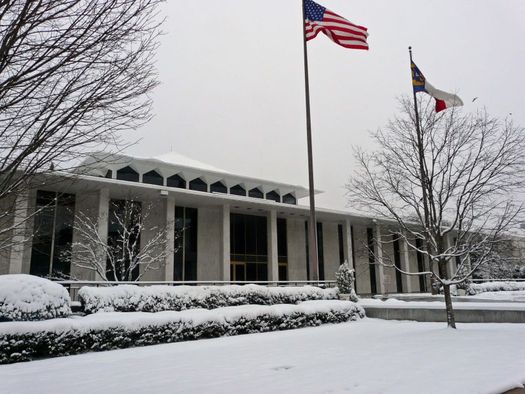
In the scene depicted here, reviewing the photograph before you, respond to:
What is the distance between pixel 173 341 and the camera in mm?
11547

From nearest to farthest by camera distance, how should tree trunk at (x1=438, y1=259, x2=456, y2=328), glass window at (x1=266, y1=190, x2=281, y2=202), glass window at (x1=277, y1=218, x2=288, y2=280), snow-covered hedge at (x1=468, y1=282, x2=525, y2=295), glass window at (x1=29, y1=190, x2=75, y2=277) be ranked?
tree trunk at (x1=438, y1=259, x2=456, y2=328), glass window at (x1=29, y1=190, x2=75, y2=277), snow-covered hedge at (x1=468, y1=282, x2=525, y2=295), glass window at (x1=277, y1=218, x2=288, y2=280), glass window at (x1=266, y1=190, x2=281, y2=202)

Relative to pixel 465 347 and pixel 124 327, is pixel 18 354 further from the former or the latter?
pixel 465 347

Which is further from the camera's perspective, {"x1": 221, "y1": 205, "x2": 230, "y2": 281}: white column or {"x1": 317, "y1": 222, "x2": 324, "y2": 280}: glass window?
{"x1": 317, "y1": 222, "x2": 324, "y2": 280}: glass window

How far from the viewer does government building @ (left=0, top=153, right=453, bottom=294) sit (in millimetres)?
22875

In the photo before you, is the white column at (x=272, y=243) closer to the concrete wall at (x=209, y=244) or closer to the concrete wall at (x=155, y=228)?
the concrete wall at (x=209, y=244)

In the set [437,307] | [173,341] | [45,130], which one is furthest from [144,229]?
[45,130]

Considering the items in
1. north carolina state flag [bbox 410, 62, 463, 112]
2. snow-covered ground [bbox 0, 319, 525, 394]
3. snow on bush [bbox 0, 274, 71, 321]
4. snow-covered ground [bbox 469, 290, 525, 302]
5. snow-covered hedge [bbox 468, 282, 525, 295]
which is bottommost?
snow-covered ground [bbox 0, 319, 525, 394]

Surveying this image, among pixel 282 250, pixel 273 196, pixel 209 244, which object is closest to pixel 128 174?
pixel 209 244

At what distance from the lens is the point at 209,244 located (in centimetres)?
3009

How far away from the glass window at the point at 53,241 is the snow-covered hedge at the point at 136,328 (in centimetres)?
1306

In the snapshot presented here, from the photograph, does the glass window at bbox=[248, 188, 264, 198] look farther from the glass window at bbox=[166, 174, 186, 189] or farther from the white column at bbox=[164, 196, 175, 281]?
the white column at bbox=[164, 196, 175, 281]

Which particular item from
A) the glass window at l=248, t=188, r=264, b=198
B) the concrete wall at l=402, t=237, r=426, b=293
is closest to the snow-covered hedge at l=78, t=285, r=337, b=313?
the glass window at l=248, t=188, r=264, b=198

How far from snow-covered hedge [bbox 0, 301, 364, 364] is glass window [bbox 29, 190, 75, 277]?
13.1 m

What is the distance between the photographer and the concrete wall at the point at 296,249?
3484cm
